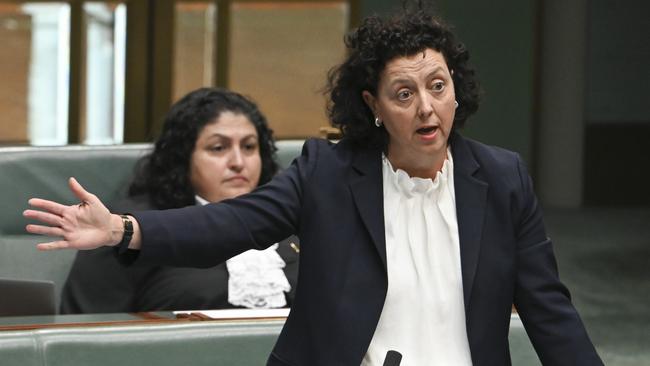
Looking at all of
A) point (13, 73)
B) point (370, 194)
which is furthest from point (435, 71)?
point (13, 73)

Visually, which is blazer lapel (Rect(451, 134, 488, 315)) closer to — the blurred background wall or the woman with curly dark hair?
the woman with curly dark hair

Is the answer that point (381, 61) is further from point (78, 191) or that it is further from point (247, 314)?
point (247, 314)

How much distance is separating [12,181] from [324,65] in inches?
211

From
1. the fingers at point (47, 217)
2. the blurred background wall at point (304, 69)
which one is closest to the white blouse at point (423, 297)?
the fingers at point (47, 217)

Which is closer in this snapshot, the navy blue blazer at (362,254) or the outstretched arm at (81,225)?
the outstretched arm at (81,225)

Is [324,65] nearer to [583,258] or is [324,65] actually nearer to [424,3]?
[583,258]

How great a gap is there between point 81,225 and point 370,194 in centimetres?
47

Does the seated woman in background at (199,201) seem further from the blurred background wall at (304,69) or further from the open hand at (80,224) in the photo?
the blurred background wall at (304,69)

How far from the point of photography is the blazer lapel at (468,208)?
188 cm

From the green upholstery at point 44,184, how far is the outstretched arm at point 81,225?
157 centimetres

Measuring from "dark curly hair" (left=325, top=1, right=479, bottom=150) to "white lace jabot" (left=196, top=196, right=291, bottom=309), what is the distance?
1013 millimetres

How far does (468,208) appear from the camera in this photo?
6.34 feet

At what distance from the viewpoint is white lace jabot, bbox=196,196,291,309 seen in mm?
3012

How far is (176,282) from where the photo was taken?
304 cm
